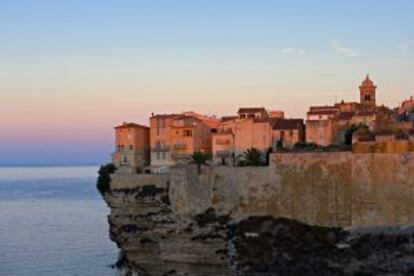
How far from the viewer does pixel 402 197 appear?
25.4 metres

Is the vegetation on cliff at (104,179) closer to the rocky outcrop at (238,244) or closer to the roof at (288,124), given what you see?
the rocky outcrop at (238,244)

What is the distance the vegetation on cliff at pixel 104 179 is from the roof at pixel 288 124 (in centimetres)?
1123

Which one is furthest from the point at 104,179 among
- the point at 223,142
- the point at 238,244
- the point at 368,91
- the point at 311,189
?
the point at 368,91

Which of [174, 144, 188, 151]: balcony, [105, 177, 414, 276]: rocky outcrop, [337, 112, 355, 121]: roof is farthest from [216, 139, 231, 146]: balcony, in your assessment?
[105, 177, 414, 276]: rocky outcrop

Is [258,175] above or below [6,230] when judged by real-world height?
above

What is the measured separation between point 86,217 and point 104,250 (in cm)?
2008

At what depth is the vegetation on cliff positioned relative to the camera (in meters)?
36.6

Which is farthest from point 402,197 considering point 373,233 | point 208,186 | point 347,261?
point 208,186

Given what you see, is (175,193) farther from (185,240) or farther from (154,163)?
(154,163)

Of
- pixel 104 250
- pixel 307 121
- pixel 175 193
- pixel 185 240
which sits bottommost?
pixel 104 250

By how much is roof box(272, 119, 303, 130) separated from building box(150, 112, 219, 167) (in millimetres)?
5643

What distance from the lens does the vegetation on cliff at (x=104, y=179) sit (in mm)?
36594

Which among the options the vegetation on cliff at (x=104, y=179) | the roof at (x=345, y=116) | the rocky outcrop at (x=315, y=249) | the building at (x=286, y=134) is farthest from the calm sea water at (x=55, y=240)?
the roof at (x=345, y=116)

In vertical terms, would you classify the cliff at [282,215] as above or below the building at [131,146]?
below
